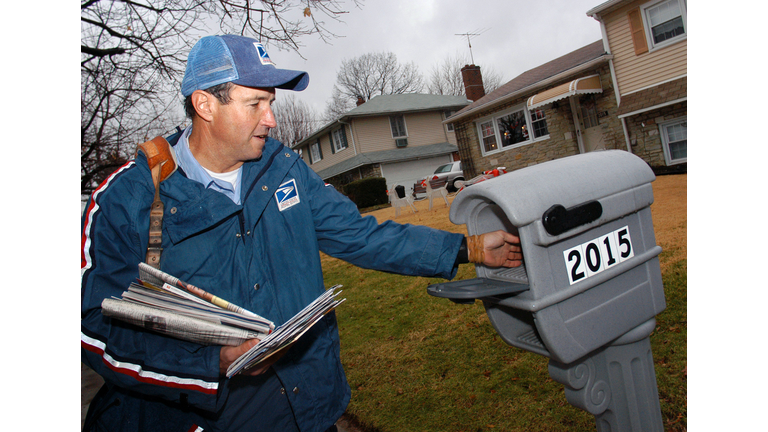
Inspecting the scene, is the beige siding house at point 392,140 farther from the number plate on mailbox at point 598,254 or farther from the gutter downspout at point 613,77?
the number plate on mailbox at point 598,254

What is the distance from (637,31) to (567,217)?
14.1 metres

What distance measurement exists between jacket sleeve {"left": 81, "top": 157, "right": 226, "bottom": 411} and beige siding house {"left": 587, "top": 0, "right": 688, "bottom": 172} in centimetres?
1331

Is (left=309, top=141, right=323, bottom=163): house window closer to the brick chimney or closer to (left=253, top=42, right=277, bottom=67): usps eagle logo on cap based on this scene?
the brick chimney

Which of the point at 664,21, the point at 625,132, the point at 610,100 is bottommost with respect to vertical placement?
the point at 625,132

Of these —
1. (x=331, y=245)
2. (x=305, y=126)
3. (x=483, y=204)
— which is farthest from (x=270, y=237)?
(x=305, y=126)

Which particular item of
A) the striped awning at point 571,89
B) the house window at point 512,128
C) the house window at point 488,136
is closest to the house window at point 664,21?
the striped awning at point 571,89

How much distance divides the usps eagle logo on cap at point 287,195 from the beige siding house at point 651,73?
42.0ft

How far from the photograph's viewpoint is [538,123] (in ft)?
55.7

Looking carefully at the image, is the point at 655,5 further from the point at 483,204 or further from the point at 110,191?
the point at 110,191

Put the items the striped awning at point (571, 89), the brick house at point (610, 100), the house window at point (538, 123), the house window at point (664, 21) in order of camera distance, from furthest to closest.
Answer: the house window at point (538, 123), the striped awning at point (571, 89), the brick house at point (610, 100), the house window at point (664, 21)

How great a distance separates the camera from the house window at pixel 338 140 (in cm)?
2692

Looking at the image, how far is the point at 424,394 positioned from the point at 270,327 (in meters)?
2.01

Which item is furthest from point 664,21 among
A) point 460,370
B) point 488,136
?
point 460,370

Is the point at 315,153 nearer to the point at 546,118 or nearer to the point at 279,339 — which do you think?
the point at 546,118
